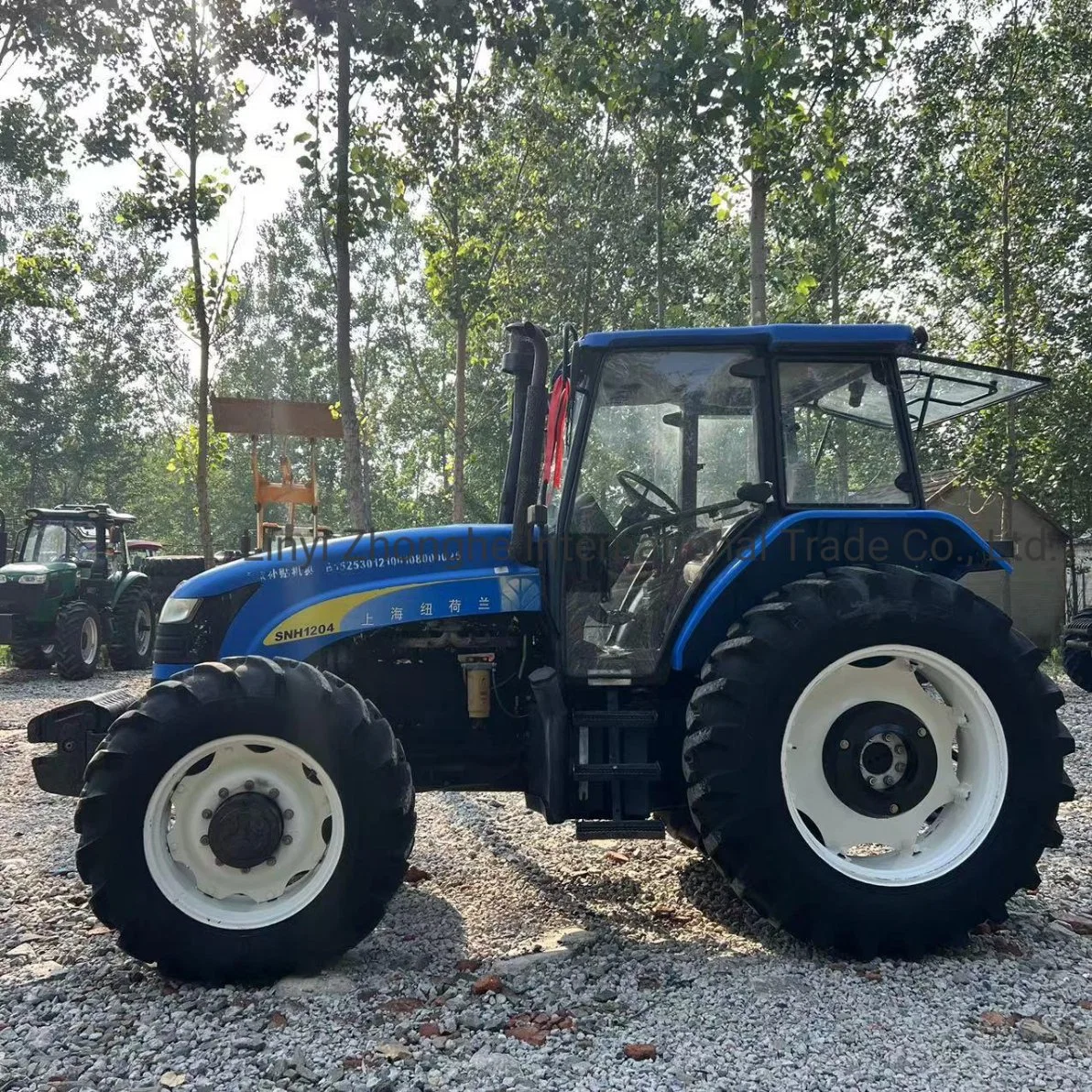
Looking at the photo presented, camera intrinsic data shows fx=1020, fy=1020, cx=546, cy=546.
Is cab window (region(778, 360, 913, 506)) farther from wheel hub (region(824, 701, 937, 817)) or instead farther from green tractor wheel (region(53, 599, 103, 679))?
green tractor wheel (region(53, 599, 103, 679))

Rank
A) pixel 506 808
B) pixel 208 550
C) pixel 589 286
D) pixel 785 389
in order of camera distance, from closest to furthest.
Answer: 1. pixel 785 389
2. pixel 506 808
3. pixel 208 550
4. pixel 589 286

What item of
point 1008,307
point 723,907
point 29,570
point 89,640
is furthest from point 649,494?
point 1008,307

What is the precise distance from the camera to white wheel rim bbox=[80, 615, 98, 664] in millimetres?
12689

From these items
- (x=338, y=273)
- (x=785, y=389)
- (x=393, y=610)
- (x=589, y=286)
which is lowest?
(x=393, y=610)

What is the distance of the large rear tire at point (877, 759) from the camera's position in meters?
3.47

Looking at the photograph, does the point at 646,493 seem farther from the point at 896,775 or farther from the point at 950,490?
the point at 950,490

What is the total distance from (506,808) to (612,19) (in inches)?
253

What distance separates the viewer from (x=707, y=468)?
405 centimetres

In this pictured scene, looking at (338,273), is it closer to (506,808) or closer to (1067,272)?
(506,808)

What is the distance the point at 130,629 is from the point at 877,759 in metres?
11.9

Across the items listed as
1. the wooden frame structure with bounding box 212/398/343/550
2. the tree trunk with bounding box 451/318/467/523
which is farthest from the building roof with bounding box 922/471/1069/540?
the wooden frame structure with bounding box 212/398/343/550

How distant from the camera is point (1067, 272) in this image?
1941cm

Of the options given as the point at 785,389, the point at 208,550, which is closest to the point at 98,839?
the point at 785,389

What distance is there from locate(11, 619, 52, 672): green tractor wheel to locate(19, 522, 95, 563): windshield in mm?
1180
